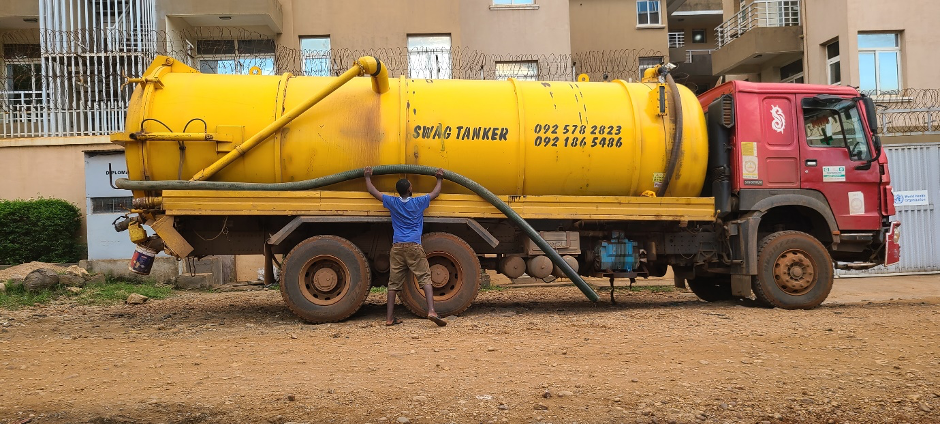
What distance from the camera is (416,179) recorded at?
7.54m

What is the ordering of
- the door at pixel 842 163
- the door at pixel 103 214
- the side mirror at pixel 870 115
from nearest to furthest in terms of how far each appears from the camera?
the door at pixel 842 163, the side mirror at pixel 870 115, the door at pixel 103 214

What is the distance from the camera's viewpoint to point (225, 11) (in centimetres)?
1591

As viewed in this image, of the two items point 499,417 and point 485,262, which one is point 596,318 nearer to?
point 485,262

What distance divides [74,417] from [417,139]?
441 cm

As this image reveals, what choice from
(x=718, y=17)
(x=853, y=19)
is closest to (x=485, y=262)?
(x=853, y=19)

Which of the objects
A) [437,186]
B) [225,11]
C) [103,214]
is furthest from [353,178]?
[225,11]

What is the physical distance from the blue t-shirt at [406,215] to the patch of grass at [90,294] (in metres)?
5.23

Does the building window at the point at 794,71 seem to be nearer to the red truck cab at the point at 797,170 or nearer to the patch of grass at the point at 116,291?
the red truck cab at the point at 797,170

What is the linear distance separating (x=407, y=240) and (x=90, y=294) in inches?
235

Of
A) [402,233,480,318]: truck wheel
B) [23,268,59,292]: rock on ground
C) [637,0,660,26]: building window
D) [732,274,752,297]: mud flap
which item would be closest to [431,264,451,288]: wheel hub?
[402,233,480,318]: truck wheel

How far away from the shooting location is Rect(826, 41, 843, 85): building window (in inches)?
675

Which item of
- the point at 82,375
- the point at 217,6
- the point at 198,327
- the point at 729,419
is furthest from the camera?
the point at 217,6

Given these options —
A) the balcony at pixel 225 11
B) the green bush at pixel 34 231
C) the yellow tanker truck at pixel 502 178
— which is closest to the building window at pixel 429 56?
the balcony at pixel 225 11

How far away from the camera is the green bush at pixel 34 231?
39.0 ft
